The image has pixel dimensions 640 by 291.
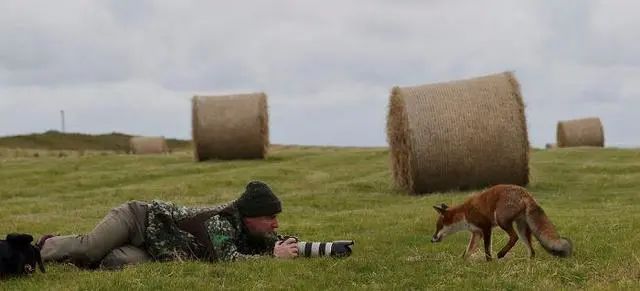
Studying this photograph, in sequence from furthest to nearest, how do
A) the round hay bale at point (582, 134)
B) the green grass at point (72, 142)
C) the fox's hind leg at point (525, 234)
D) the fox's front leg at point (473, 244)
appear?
the green grass at point (72, 142) < the round hay bale at point (582, 134) < the fox's front leg at point (473, 244) < the fox's hind leg at point (525, 234)

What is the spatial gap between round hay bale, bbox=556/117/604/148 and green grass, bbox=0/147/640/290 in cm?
633

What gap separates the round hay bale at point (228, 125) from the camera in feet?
105

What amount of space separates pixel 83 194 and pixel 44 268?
13638 millimetres

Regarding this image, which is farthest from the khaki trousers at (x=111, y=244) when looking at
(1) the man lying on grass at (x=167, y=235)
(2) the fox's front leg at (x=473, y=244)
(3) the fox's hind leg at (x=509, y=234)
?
(3) the fox's hind leg at (x=509, y=234)

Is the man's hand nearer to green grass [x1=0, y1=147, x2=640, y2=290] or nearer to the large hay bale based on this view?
green grass [x1=0, y1=147, x2=640, y2=290]

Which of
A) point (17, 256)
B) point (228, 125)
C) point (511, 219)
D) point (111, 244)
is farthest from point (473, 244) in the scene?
point (228, 125)

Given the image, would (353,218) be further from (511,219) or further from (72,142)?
(72,142)

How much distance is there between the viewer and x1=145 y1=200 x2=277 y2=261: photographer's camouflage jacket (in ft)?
31.3

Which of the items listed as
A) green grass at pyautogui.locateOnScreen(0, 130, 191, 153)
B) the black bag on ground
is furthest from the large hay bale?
green grass at pyautogui.locateOnScreen(0, 130, 191, 153)

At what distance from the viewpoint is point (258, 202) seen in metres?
9.58

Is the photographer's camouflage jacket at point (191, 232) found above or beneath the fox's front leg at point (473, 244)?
above

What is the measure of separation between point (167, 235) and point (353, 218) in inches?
214

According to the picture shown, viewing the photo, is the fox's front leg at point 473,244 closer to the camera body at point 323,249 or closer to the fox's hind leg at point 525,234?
the fox's hind leg at point 525,234

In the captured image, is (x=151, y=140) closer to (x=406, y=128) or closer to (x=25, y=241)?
(x=406, y=128)
